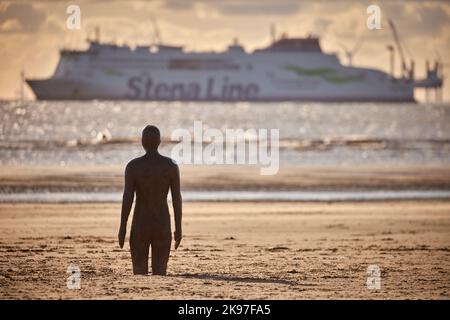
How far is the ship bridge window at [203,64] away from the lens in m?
170

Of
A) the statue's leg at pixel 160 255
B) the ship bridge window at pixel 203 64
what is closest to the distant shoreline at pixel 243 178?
the statue's leg at pixel 160 255

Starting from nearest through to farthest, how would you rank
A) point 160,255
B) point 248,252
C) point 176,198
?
point 176,198 < point 160,255 < point 248,252

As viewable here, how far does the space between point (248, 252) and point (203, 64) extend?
15642 centimetres

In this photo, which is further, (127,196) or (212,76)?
(212,76)

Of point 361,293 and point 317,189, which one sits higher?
point 317,189

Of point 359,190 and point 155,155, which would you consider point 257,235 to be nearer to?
point 155,155

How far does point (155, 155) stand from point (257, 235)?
18.7ft

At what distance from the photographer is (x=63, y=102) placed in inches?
6614

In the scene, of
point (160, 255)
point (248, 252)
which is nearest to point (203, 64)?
point (248, 252)

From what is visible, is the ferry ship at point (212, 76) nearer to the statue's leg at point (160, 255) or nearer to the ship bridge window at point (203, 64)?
the ship bridge window at point (203, 64)

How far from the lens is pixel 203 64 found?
170375mm

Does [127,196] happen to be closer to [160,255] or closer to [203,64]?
[160,255]

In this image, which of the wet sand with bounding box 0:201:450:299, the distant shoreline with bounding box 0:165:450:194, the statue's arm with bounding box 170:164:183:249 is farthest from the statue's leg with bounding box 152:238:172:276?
the distant shoreline with bounding box 0:165:450:194
